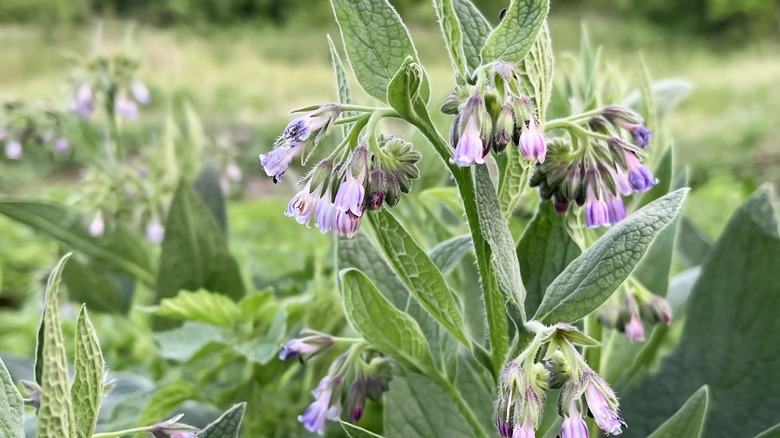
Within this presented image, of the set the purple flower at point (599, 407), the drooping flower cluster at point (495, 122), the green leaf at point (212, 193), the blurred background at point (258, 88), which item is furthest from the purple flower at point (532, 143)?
the green leaf at point (212, 193)

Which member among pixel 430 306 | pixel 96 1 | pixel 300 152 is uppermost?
pixel 96 1

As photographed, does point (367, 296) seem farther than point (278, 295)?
No

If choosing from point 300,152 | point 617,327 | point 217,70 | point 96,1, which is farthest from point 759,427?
point 96,1

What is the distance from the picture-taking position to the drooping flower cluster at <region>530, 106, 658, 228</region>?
1.44ft

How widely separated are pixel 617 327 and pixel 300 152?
292 millimetres

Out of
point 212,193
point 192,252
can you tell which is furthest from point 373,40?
point 212,193

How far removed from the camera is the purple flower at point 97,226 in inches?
35.8

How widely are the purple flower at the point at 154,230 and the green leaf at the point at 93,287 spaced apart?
0.24 ft

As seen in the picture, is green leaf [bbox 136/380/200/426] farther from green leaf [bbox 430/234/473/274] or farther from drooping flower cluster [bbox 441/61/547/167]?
drooping flower cluster [bbox 441/61/547/167]

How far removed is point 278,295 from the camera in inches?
36.7

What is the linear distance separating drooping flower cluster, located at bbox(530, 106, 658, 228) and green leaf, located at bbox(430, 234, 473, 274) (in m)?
0.07

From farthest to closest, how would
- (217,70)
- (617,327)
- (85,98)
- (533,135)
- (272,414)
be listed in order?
(217,70) < (85,98) < (272,414) < (617,327) < (533,135)

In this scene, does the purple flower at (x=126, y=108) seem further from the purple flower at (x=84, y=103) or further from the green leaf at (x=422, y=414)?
the green leaf at (x=422, y=414)

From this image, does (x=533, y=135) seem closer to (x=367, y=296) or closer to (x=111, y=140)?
(x=367, y=296)
